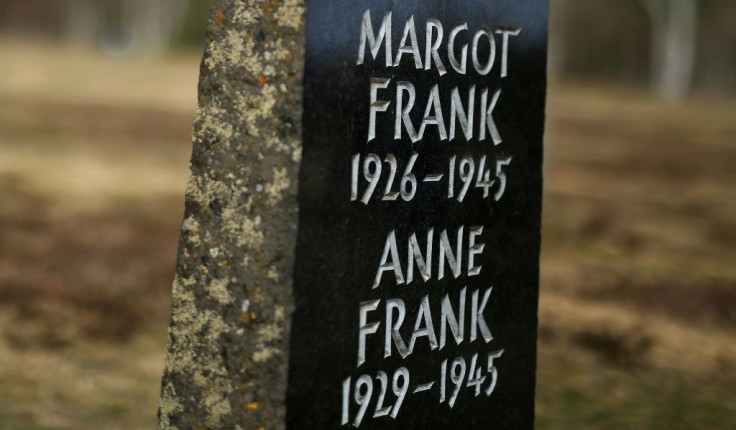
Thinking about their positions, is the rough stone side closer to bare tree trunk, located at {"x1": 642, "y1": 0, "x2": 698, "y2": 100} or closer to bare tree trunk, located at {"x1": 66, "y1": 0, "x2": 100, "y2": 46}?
bare tree trunk, located at {"x1": 642, "y1": 0, "x2": 698, "y2": 100}

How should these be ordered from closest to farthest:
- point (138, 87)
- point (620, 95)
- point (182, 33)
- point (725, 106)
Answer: point (138, 87) < point (725, 106) < point (620, 95) < point (182, 33)

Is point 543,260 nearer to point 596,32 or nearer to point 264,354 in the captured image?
point 264,354

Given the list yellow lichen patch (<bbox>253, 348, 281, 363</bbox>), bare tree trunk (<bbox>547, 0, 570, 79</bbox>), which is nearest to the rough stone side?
yellow lichen patch (<bbox>253, 348, 281, 363</bbox>)

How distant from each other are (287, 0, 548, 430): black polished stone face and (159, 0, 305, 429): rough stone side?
6cm

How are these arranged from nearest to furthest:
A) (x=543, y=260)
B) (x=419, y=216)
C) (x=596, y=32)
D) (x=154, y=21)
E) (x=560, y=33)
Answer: (x=419, y=216) → (x=543, y=260) → (x=560, y=33) → (x=596, y=32) → (x=154, y=21)

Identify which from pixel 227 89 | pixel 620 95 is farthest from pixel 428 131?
pixel 620 95

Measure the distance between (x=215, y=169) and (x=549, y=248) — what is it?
7.68 metres

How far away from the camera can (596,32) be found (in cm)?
4938

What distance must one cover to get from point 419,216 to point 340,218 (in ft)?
1.36

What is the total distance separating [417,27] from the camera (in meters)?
3.53

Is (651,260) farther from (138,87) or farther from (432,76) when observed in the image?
(138,87)

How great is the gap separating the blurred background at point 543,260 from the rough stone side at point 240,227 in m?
2.31

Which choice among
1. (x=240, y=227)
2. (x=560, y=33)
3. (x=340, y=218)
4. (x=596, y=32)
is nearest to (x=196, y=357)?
(x=240, y=227)

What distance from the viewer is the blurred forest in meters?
40.4
